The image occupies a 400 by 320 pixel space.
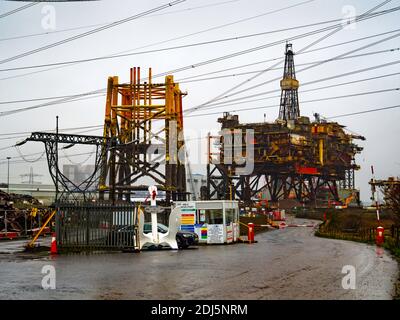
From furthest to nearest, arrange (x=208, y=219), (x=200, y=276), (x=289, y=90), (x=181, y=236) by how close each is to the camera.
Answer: (x=289, y=90), (x=208, y=219), (x=181, y=236), (x=200, y=276)

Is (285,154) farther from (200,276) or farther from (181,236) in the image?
(200,276)

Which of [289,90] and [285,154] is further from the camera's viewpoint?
[289,90]

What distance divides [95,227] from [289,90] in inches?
3440

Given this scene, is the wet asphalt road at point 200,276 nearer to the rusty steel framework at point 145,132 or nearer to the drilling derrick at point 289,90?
the rusty steel framework at point 145,132

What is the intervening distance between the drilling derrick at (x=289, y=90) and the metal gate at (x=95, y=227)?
8235 centimetres

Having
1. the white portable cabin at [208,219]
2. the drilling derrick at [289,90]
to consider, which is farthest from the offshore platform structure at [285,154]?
the white portable cabin at [208,219]

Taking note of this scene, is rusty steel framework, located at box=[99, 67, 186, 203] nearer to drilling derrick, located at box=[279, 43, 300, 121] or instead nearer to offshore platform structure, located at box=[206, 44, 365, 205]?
offshore platform structure, located at box=[206, 44, 365, 205]

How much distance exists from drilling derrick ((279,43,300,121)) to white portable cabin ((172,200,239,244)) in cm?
7582

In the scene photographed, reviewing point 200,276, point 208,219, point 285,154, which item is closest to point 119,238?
point 208,219

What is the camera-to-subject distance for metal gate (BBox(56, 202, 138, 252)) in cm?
2406

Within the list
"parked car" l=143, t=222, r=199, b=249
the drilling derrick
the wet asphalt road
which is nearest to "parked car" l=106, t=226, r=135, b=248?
"parked car" l=143, t=222, r=199, b=249

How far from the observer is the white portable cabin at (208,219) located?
98.0 ft

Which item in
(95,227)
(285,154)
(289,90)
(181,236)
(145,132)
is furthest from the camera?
(289,90)

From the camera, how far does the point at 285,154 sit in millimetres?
84812
